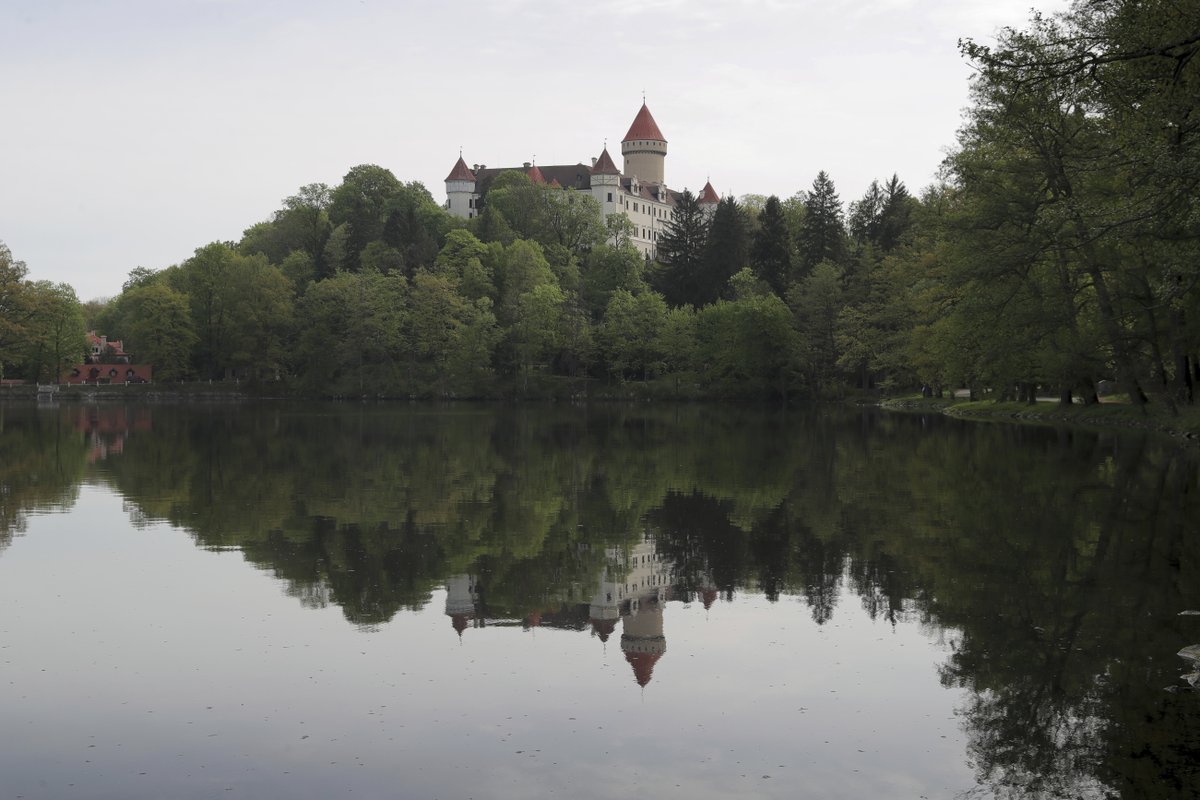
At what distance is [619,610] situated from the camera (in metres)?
13.1

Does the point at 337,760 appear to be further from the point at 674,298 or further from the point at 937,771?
the point at 674,298

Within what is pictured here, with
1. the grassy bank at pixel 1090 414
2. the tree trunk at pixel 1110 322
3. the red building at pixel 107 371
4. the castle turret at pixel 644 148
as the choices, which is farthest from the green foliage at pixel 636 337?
the castle turret at pixel 644 148

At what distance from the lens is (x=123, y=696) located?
32.1ft

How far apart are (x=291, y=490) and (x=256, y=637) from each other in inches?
548

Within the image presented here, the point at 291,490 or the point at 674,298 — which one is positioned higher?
the point at 674,298

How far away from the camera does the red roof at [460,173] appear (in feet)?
558

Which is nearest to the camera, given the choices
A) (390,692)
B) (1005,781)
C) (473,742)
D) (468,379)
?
(1005,781)

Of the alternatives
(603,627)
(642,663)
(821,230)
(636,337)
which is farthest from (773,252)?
(642,663)

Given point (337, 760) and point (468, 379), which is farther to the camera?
point (468, 379)

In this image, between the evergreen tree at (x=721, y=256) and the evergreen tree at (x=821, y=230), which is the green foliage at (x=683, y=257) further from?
the evergreen tree at (x=821, y=230)

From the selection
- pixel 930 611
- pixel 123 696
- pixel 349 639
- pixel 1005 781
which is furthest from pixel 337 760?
pixel 930 611

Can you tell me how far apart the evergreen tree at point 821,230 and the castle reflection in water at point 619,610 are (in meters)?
91.8

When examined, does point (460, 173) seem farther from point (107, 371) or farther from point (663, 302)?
point (663, 302)

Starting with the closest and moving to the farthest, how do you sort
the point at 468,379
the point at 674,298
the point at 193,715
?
the point at 193,715 < the point at 468,379 < the point at 674,298
